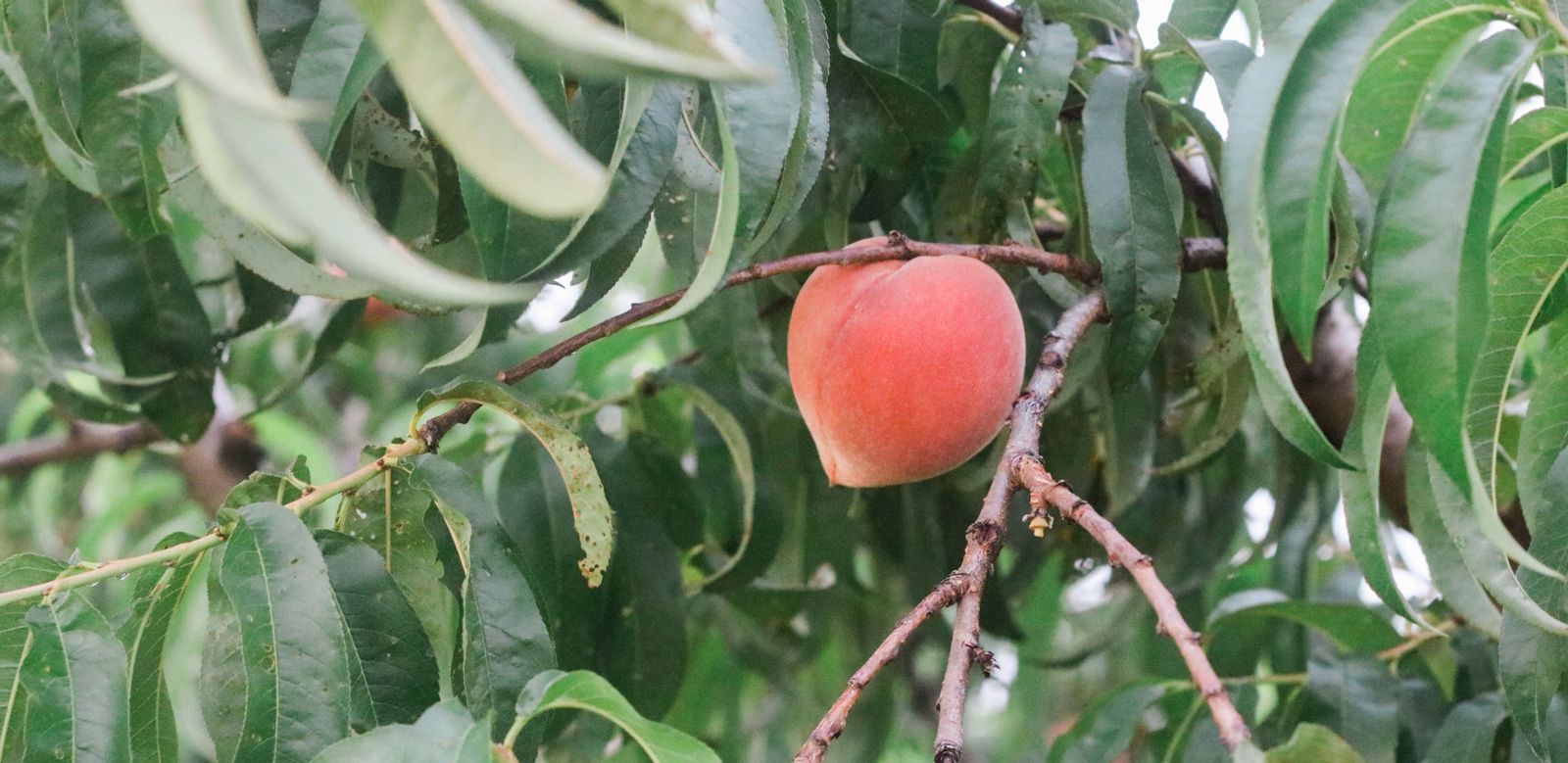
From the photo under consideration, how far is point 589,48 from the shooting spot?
1.07 ft

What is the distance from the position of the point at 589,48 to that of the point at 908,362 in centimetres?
42

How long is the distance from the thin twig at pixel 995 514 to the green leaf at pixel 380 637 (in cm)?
27

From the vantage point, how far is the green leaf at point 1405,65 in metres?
0.59

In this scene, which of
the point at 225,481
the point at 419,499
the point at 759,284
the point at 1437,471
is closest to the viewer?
the point at 1437,471

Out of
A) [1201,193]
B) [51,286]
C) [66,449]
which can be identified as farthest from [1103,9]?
[66,449]

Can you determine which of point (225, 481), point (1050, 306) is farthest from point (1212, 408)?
point (225, 481)

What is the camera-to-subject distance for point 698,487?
3.87 ft

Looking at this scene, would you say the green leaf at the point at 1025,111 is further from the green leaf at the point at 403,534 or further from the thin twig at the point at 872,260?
the green leaf at the point at 403,534

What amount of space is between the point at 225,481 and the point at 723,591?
972 mm

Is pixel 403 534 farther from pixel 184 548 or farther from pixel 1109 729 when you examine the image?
pixel 1109 729

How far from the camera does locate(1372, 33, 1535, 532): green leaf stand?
19.7 inches

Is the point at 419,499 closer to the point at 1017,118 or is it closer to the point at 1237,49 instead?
the point at 1017,118

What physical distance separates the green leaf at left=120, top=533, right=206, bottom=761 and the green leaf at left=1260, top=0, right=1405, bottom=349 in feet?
1.75

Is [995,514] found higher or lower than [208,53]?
lower
